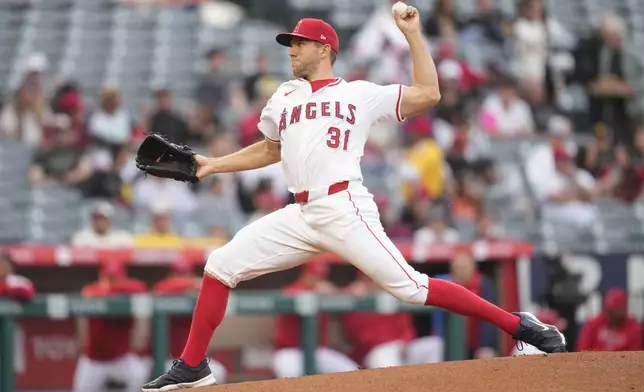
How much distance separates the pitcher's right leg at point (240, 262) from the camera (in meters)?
5.27

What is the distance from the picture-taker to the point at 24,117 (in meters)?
11.3

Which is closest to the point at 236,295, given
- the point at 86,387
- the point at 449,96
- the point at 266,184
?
the point at 86,387

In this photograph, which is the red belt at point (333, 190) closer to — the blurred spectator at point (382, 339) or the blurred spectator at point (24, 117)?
the blurred spectator at point (382, 339)

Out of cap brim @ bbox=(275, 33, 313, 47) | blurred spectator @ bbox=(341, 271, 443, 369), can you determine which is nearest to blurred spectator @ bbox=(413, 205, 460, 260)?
blurred spectator @ bbox=(341, 271, 443, 369)

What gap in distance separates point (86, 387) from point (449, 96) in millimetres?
5041

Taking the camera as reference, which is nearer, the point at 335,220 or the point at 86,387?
the point at 335,220

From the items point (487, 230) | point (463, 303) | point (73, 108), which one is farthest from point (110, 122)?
point (463, 303)

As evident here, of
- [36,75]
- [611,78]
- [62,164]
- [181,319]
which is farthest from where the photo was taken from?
[611,78]

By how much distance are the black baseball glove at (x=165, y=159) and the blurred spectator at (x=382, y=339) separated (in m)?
3.09

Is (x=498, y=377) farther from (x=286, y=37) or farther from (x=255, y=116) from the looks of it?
(x=255, y=116)

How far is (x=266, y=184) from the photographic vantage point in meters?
10.2

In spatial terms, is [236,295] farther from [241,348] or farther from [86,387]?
[86,387]

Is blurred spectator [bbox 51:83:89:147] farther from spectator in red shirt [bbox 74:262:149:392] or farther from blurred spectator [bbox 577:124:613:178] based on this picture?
blurred spectator [bbox 577:124:613:178]

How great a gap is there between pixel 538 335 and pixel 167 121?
6.23 m
